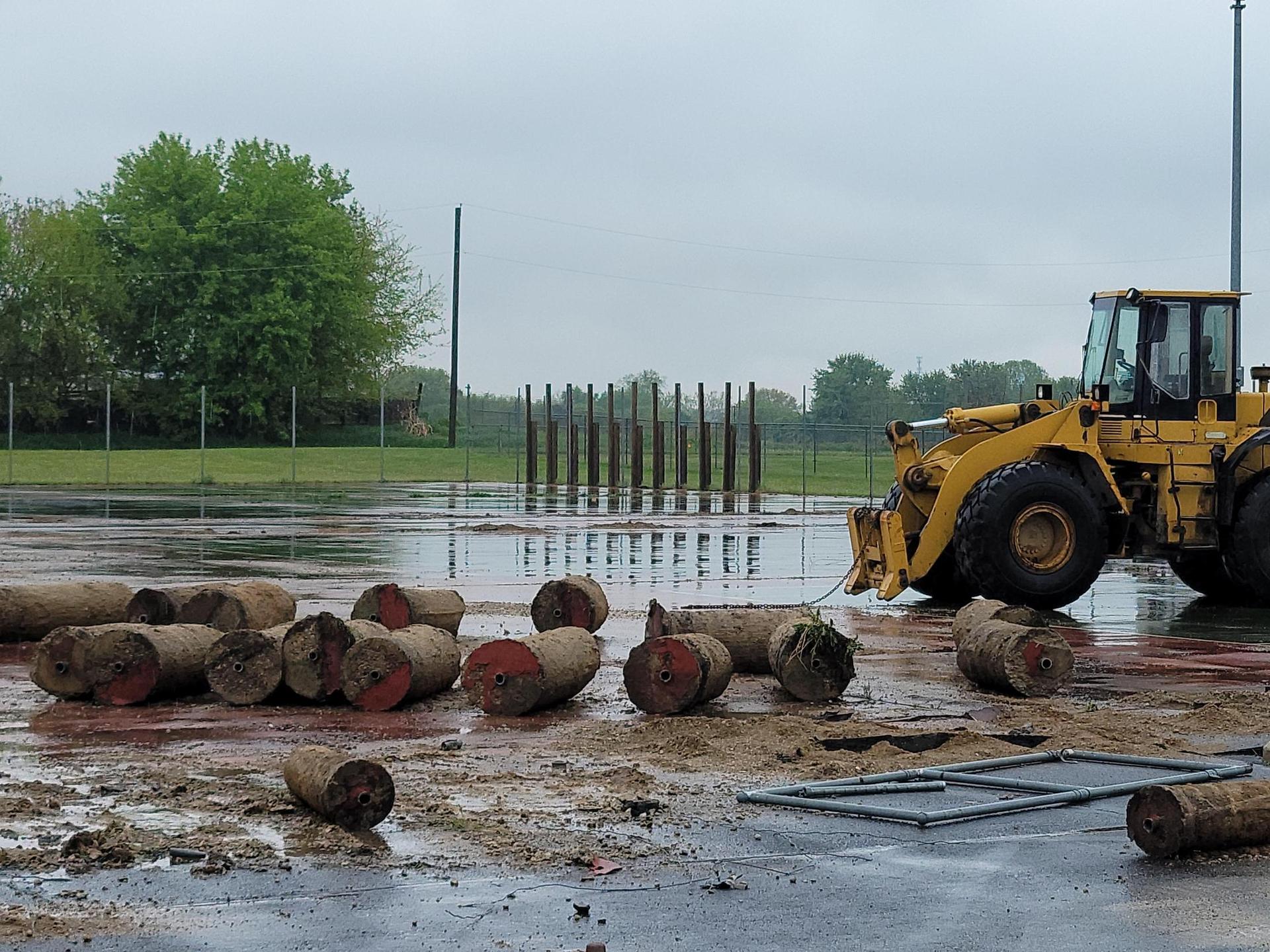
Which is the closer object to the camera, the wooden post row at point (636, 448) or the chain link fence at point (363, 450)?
the wooden post row at point (636, 448)

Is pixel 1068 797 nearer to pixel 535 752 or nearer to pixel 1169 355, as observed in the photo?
pixel 535 752

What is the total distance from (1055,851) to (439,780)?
9.47 feet

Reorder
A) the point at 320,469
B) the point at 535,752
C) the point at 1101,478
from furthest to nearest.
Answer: the point at 320,469
the point at 1101,478
the point at 535,752

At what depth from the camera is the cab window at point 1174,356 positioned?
17.7m

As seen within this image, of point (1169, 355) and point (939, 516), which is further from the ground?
point (1169, 355)

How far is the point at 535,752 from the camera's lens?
→ 8898 mm

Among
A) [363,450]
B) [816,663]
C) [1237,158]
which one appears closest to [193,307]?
[363,450]

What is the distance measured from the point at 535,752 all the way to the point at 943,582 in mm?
10081

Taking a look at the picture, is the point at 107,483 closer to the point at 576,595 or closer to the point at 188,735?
the point at 576,595

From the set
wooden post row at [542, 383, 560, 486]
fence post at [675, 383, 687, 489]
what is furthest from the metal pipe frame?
wooden post row at [542, 383, 560, 486]

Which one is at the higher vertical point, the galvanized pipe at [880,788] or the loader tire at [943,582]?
the loader tire at [943,582]

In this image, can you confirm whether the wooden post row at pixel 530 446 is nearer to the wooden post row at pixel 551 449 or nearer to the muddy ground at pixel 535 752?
the wooden post row at pixel 551 449

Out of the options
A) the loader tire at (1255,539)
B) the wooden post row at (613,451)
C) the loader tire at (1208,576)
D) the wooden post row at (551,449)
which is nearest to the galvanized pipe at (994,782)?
the loader tire at (1255,539)

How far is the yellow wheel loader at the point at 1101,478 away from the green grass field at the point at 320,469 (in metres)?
34.6
